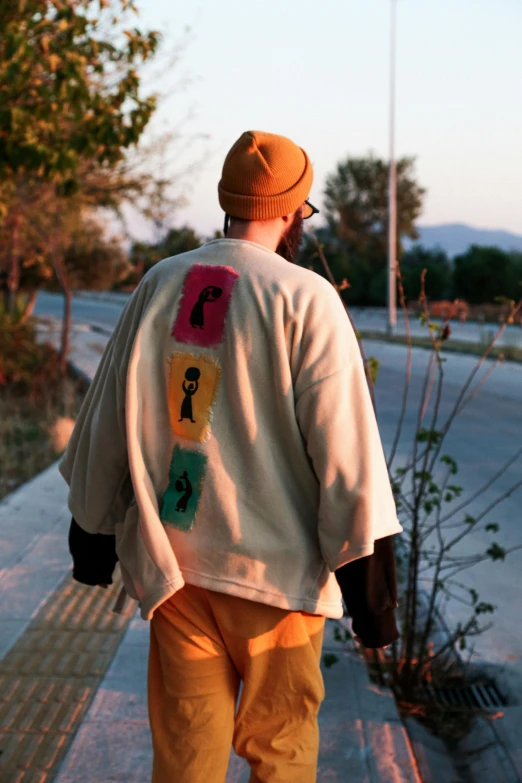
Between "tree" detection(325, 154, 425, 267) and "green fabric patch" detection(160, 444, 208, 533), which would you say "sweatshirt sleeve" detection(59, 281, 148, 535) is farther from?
"tree" detection(325, 154, 425, 267)

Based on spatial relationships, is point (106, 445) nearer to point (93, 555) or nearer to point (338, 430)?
point (93, 555)

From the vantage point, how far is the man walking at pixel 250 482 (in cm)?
198

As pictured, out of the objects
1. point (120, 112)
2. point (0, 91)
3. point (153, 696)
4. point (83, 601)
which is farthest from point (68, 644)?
point (120, 112)

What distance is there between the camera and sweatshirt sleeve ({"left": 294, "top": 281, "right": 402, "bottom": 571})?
6.44 feet

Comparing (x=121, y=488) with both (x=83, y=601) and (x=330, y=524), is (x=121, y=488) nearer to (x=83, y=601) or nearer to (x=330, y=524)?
(x=330, y=524)

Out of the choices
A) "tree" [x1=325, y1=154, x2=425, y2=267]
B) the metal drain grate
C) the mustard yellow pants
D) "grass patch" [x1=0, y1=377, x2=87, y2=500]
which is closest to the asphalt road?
the metal drain grate

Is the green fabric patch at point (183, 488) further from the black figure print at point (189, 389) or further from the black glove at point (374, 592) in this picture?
the black glove at point (374, 592)

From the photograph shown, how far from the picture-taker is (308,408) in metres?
1.98

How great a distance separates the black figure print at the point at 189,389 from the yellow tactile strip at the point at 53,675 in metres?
1.47

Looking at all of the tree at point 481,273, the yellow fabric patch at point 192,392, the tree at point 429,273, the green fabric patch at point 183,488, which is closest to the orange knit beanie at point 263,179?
the yellow fabric patch at point 192,392

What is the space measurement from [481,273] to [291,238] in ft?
122

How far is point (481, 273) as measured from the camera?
3822 cm

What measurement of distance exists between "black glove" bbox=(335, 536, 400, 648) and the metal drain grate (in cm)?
187

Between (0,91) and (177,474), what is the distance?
4.69m
